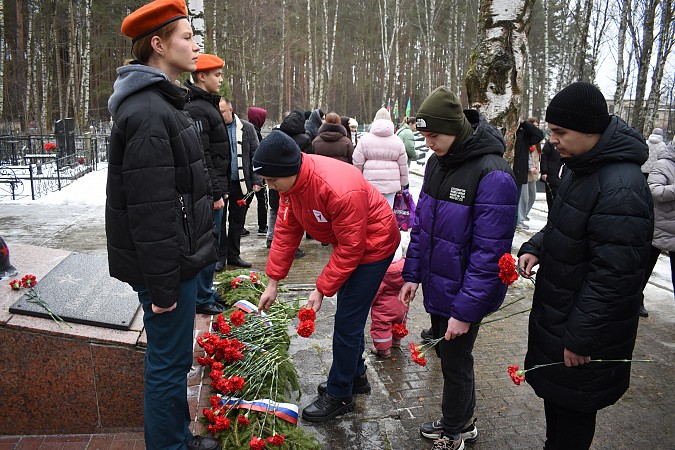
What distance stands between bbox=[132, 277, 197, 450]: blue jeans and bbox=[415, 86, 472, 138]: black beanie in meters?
1.49

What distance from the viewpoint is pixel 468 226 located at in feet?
9.21

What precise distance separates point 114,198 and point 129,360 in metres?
1.14

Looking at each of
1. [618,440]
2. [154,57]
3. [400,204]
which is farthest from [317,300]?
[400,204]

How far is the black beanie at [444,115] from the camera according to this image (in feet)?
9.20

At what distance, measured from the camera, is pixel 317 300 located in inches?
126

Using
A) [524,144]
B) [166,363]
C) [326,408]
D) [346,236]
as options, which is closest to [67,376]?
[166,363]

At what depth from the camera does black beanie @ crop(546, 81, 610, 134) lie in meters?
2.35

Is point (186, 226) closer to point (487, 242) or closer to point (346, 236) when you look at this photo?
point (346, 236)

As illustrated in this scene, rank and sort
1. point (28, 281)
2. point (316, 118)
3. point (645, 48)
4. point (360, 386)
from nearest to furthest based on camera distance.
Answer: point (28, 281)
point (360, 386)
point (316, 118)
point (645, 48)

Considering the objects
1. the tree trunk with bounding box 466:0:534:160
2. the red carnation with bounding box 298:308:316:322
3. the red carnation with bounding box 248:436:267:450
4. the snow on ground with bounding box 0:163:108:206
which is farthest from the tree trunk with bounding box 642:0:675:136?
the red carnation with bounding box 248:436:267:450

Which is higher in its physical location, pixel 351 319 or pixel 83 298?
pixel 83 298

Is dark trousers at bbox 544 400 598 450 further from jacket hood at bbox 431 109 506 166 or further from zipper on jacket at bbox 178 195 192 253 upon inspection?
zipper on jacket at bbox 178 195 192 253

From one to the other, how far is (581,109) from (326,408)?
2.32 metres

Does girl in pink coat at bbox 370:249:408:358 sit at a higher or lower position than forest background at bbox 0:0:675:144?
lower
